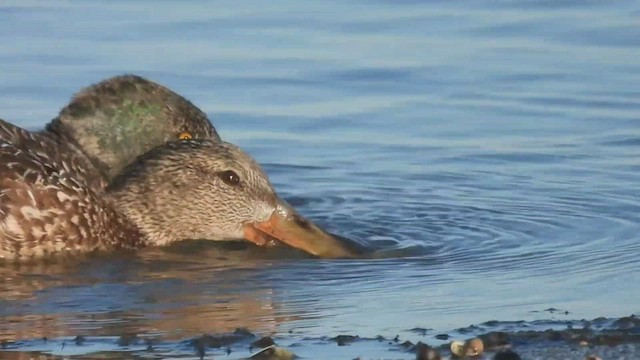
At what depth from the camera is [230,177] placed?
1098 cm

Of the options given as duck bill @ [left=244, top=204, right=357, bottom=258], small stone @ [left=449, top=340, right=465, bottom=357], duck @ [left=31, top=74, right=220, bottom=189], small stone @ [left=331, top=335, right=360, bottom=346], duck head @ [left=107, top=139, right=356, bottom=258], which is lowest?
small stone @ [left=449, top=340, right=465, bottom=357]

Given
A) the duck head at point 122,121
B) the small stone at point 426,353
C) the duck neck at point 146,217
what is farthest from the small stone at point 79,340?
the duck head at point 122,121

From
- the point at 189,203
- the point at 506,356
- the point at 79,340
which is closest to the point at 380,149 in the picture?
the point at 189,203

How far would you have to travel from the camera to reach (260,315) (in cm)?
851

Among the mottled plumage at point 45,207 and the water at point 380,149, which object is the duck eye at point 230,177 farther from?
Answer: the mottled plumage at point 45,207

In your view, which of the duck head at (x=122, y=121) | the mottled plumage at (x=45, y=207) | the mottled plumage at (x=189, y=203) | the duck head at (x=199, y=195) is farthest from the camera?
the duck head at (x=122, y=121)

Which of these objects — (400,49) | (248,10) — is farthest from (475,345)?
(248,10)

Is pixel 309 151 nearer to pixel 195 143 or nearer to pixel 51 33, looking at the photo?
pixel 195 143

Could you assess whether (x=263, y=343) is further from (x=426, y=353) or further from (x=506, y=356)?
(x=506, y=356)

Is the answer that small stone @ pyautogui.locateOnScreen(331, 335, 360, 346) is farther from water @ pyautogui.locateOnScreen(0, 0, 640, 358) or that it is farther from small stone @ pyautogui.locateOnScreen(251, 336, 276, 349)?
small stone @ pyautogui.locateOnScreen(251, 336, 276, 349)

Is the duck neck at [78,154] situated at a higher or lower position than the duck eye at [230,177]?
higher

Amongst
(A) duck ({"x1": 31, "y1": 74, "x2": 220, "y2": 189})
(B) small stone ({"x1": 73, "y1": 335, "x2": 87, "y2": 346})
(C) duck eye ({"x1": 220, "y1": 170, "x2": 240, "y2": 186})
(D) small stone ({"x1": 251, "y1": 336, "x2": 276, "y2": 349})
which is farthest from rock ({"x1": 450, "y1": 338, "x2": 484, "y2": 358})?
(A) duck ({"x1": 31, "y1": 74, "x2": 220, "y2": 189})

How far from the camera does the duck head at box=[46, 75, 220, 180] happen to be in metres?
11.8

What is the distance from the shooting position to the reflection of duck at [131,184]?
32.7 ft
